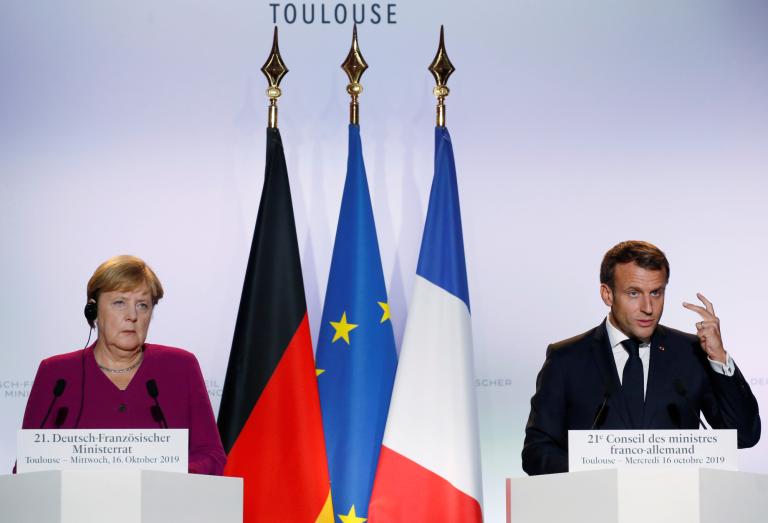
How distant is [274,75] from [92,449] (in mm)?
2146

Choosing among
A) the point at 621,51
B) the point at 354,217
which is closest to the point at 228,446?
the point at 354,217

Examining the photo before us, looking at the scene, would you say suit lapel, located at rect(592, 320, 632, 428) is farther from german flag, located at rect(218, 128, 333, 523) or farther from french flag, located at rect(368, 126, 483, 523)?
german flag, located at rect(218, 128, 333, 523)

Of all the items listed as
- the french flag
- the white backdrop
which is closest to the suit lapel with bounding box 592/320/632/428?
the french flag

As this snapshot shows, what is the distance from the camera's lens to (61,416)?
13.5 feet

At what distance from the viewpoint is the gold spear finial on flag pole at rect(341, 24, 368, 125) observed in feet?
15.9

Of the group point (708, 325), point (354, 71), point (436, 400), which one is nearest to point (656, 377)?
point (708, 325)

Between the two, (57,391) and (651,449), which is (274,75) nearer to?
(57,391)

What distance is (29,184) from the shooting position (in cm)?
510

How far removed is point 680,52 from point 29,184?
10.3 ft

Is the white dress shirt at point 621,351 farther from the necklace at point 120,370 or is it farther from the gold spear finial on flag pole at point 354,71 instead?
the necklace at point 120,370

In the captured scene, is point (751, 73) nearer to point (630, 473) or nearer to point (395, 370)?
point (395, 370)

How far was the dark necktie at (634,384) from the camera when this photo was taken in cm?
411

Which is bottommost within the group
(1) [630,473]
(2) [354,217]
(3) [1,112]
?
(1) [630,473]

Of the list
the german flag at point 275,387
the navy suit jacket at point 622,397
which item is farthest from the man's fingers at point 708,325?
the german flag at point 275,387
